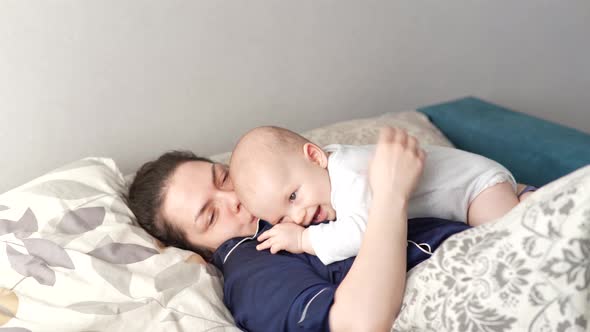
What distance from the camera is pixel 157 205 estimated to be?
1706 millimetres

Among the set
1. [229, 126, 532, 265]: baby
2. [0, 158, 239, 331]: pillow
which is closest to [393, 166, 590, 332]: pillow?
[229, 126, 532, 265]: baby

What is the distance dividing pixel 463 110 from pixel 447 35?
492mm

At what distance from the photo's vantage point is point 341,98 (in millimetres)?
2605

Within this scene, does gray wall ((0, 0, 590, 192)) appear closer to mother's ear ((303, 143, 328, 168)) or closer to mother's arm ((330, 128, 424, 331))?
mother's ear ((303, 143, 328, 168))

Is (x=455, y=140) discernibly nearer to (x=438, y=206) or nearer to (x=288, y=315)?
(x=438, y=206)

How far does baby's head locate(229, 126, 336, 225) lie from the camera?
1.42 metres

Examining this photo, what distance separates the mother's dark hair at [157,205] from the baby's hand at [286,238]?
0.36m

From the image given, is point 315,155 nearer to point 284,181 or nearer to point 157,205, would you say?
point 284,181

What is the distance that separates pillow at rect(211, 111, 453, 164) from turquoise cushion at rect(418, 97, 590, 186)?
0.10 meters

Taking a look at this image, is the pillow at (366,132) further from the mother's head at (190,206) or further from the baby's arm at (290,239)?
the baby's arm at (290,239)

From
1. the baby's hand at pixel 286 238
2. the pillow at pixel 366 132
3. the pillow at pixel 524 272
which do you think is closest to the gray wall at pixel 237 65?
the pillow at pixel 366 132

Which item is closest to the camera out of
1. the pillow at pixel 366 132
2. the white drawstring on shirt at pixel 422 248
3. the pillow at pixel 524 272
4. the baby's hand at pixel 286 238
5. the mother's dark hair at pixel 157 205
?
the pillow at pixel 524 272

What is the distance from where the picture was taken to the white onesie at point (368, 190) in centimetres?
134

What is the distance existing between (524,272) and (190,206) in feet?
3.17
